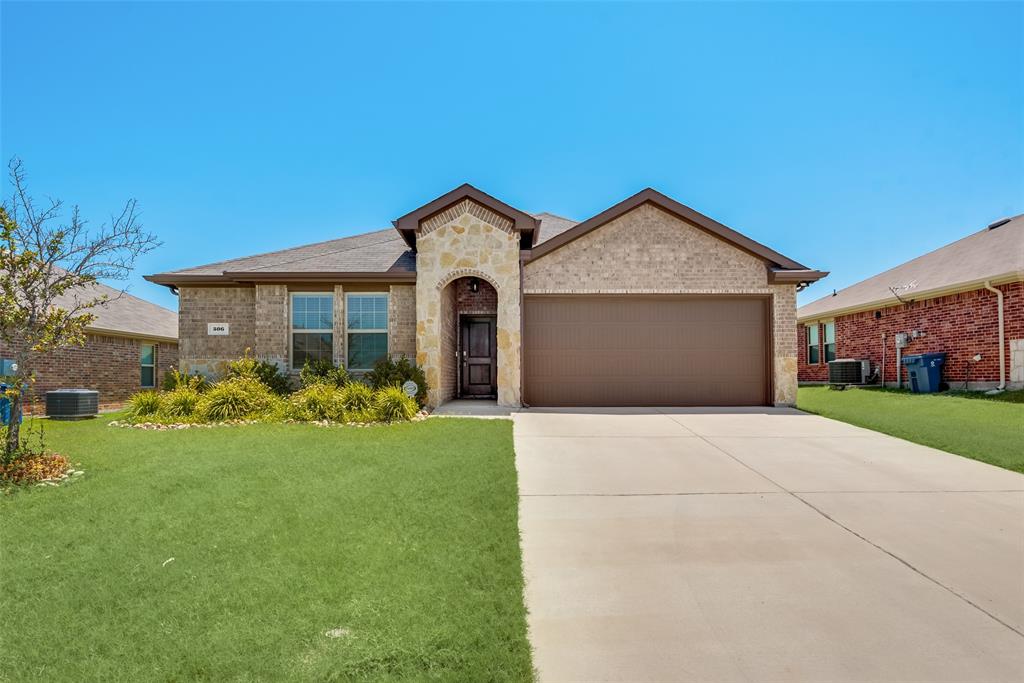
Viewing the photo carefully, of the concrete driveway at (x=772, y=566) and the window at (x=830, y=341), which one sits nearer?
the concrete driveway at (x=772, y=566)

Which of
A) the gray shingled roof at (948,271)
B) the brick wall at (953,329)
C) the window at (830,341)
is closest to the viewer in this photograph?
the brick wall at (953,329)

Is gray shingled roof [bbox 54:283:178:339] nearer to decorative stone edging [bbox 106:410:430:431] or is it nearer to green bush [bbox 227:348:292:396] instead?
green bush [bbox 227:348:292:396]

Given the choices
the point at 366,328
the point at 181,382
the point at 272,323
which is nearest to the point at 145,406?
the point at 181,382

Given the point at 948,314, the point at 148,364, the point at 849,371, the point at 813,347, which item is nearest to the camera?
the point at 948,314

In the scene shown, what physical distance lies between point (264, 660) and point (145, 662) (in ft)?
2.01

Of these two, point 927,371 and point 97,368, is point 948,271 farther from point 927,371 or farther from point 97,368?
point 97,368

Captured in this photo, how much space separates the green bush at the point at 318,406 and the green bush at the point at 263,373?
157cm

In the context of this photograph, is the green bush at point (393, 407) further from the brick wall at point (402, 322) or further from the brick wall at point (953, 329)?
the brick wall at point (953, 329)

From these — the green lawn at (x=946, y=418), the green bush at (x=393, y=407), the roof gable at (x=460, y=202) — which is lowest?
the green lawn at (x=946, y=418)

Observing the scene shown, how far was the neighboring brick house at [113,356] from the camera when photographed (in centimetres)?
1567

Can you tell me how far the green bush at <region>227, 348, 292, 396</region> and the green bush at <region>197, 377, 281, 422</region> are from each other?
20.4 inches

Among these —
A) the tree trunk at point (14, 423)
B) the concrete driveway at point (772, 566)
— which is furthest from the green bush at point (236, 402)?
the concrete driveway at point (772, 566)

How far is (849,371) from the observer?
18.2 m

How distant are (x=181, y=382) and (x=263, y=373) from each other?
1.85 meters
